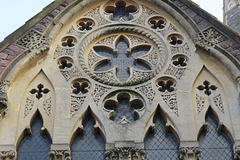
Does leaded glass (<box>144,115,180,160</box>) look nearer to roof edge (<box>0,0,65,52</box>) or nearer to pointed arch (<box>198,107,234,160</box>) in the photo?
pointed arch (<box>198,107,234,160</box>)

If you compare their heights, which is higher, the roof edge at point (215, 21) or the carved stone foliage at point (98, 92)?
the roof edge at point (215, 21)

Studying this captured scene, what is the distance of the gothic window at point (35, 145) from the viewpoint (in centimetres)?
1434

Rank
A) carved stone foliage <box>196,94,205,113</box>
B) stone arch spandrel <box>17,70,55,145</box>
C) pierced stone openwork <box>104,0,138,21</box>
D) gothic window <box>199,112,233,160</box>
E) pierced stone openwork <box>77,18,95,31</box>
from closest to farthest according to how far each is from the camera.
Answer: gothic window <box>199,112,233,160</box>
stone arch spandrel <box>17,70,55,145</box>
carved stone foliage <box>196,94,205,113</box>
pierced stone openwork <box>77,18,95,31</box>
pierced stone openwork <box>104,0,138,21</box>

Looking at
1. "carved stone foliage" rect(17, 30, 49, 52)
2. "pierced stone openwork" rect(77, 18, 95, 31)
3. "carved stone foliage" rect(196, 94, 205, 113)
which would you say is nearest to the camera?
"carved stone foliage" rect(196, 94, 205, 113)

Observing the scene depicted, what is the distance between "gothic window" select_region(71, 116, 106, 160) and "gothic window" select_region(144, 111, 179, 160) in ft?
3.63

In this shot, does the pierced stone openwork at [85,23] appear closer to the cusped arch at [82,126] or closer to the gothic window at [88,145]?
the cusped arch at [82,126]

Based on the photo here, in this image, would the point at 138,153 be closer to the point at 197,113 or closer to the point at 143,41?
the point at 197,113

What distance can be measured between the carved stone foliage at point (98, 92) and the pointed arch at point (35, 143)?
1.48 m

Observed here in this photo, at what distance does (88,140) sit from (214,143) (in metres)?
3.05

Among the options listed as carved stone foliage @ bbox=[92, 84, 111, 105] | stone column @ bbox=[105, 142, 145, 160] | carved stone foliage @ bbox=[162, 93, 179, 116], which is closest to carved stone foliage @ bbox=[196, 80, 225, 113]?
carved stone foliage @ bbox=[162, 93, 179, 116]

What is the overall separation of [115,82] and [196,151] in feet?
9.78

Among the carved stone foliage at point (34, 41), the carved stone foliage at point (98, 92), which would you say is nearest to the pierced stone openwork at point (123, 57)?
the carved stone foliage at point (98, 92)

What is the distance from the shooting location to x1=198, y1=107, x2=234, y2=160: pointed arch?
47.0ft

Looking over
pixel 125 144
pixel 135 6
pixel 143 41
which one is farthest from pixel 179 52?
pixel 125 144
